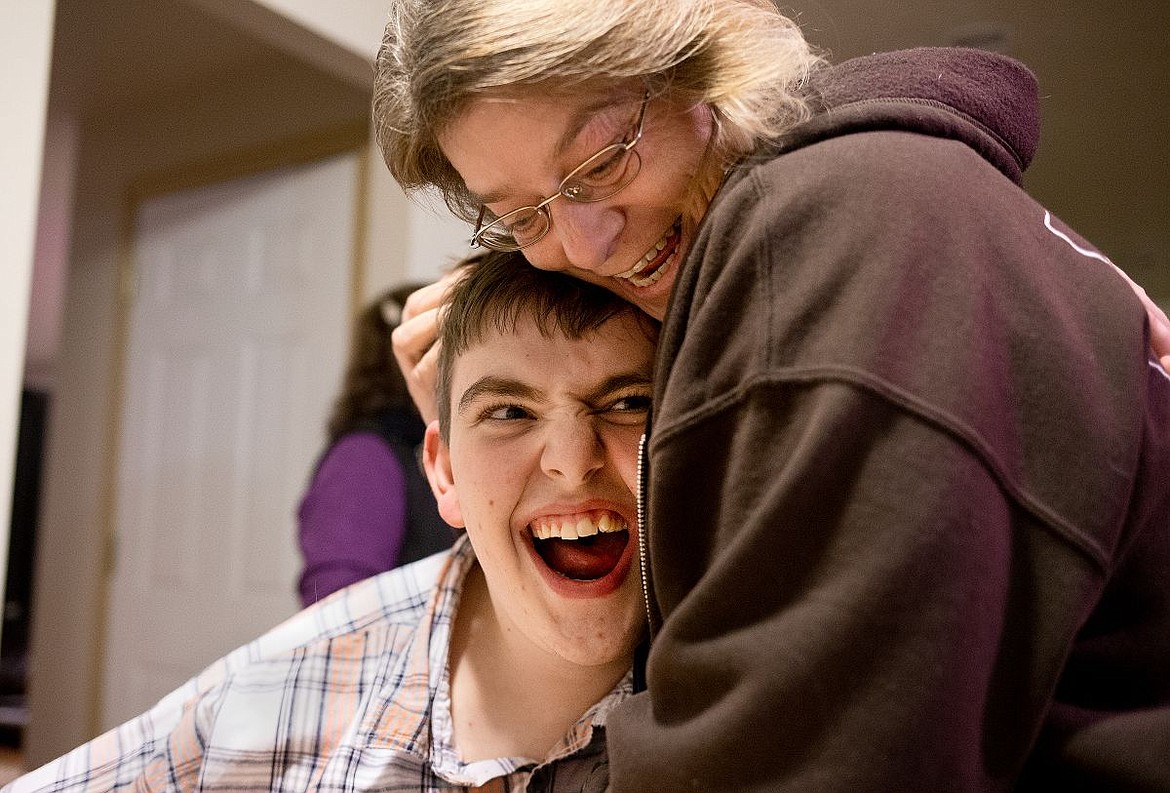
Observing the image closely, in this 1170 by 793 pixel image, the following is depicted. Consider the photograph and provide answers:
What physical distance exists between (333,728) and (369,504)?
2.53ft

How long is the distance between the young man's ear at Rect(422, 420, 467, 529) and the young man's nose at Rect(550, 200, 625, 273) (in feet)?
1.23

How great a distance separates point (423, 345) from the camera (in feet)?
4.24

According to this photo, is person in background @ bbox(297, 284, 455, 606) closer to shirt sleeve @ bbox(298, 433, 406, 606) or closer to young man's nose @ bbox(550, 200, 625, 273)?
shirt sleeve @ bbox(298, 433, 406, 606)

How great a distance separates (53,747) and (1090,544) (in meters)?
3.48

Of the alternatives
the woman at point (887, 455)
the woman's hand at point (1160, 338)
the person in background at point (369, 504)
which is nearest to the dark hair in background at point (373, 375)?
the person in background at point (369, 504)

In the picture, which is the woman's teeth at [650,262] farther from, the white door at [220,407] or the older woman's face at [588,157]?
the white door at [220,407]

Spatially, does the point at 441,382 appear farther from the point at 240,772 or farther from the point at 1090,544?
the point at 1090,544

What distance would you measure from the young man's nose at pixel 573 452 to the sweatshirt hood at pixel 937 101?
0.37 meters

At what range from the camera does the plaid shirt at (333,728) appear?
102 centimetres

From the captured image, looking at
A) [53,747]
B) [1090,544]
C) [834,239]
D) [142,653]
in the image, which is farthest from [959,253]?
[53,747]

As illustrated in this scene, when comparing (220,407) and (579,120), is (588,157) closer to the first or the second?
(579,120)

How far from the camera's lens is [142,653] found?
3137 millimetres

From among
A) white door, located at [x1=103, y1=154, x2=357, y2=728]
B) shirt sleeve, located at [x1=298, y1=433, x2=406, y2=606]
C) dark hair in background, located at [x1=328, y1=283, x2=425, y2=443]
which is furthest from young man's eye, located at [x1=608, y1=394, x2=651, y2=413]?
white door, located at [x1=103, y1=154, x2=357, y2=728]

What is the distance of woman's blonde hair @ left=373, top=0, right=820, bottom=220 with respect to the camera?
2.43 ft
